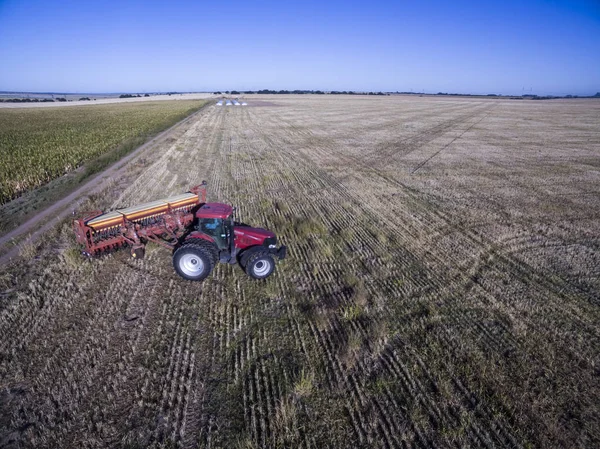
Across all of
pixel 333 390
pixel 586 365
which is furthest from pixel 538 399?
pixel 333 390

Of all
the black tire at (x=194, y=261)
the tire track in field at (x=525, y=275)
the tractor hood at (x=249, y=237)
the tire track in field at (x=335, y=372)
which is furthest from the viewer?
the tractor hood at (x=249, y=237)

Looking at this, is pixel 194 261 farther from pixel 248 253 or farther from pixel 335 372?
pixel 335 372

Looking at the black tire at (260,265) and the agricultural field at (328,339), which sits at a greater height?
the black tire at (260,265)

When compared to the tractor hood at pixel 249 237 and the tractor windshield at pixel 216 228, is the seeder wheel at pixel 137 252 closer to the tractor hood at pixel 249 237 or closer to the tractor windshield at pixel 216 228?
the tractor windshield at pixel 216 228

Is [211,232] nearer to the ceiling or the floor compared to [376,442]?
nearer to the ceiling

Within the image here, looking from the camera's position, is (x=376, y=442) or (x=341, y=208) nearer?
(x=376, y=442)

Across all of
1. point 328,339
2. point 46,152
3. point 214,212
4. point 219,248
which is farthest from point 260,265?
point 46,152

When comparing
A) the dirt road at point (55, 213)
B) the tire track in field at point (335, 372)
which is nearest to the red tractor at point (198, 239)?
the tire track in field at point (335, 372)

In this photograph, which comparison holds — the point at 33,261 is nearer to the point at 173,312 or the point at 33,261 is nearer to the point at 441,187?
the point at 173,312
